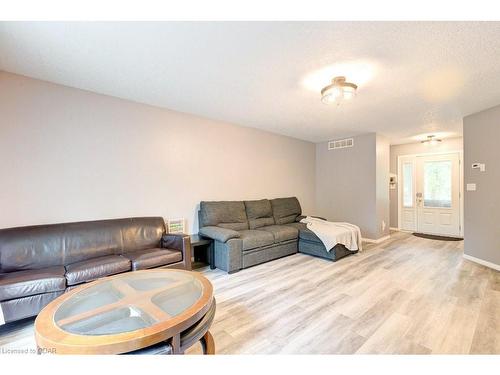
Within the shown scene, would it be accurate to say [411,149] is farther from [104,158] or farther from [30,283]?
[30,283]

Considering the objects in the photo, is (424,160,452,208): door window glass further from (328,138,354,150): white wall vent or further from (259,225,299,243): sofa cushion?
(259,225,299,243): sofa cushion

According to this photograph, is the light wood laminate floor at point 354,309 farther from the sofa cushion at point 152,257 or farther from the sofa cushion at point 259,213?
the sofa cushion at point 259,213

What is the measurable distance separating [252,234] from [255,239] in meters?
0.14

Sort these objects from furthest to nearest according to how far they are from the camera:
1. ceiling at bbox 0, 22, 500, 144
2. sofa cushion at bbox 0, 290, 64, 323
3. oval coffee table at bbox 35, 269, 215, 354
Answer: sofa cushion at bbox 0, 290, 64, 323
ceiling at bbox 0, 22, 500, 144
oval coffee table at bbox 35, 269, 215, 354

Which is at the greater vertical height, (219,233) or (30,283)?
(219,233)

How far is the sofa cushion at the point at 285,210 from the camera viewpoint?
4.77 meters

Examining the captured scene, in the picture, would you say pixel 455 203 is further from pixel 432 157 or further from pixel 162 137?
pixel 162 137

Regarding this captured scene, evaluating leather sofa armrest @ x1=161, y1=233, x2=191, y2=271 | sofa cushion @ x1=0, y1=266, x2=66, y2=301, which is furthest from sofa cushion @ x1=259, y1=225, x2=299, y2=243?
sofa cushion @ x1=0, y1=266, x2=66, y2=301

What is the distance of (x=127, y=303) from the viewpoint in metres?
1.52

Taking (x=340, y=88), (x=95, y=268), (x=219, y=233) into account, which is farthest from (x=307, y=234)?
(x=95, y=268)

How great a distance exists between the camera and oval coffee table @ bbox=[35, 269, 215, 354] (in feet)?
3.71

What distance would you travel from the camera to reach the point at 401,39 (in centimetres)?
182

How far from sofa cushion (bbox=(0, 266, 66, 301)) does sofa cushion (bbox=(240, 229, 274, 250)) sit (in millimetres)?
2128
